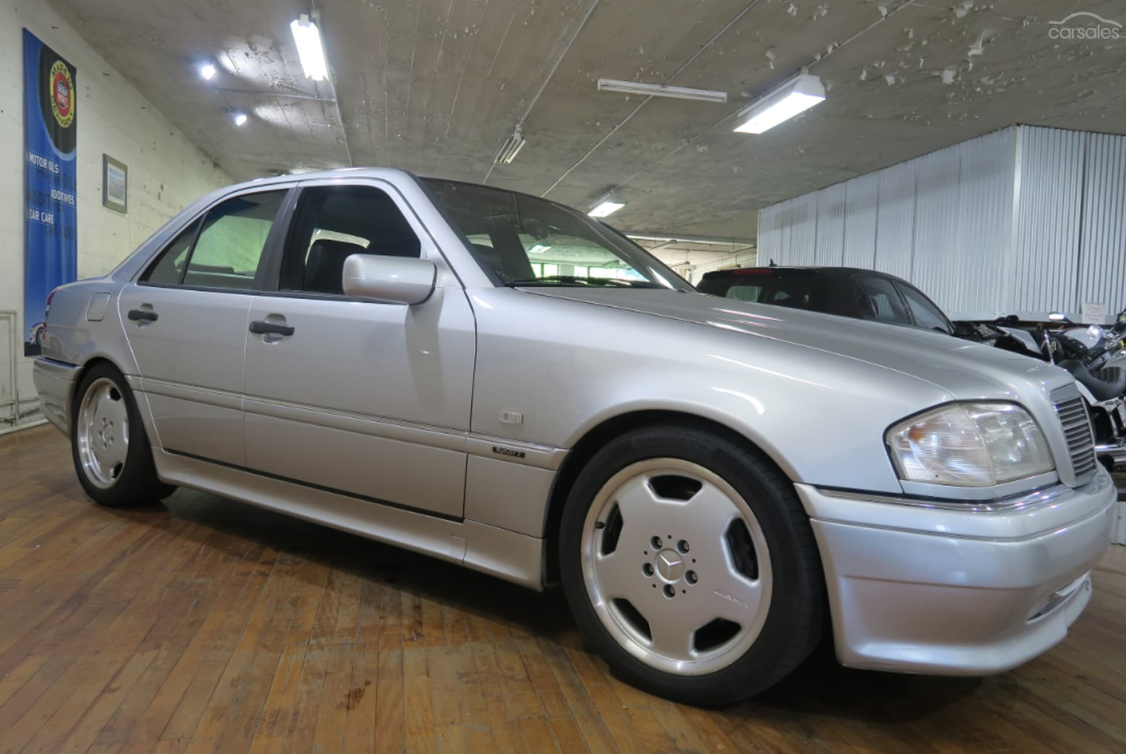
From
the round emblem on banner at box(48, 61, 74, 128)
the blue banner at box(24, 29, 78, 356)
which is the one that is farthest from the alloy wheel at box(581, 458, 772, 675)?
the round emblem on banner at box(48, 61, 74, 128)

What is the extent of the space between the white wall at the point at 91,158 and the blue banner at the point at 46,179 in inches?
4.2

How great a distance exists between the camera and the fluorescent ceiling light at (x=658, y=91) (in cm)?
711

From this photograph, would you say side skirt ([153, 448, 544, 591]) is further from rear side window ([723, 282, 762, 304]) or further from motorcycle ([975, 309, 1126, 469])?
rear side window ([723, 282, 762, 304])

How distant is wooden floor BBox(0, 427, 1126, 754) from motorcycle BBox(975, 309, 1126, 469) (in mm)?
2163

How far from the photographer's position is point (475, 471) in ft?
6.09

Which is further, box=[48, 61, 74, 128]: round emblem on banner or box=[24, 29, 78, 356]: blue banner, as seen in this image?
box=[48, 61, 74, 128]: round emblem on banner

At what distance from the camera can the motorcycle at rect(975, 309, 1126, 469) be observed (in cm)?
414

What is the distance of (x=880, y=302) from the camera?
5.43 m

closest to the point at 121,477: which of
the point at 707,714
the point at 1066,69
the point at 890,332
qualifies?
the point at 707,714

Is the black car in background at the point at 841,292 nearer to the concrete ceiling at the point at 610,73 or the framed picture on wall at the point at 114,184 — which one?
the concrete ceiling at the point at 610,73

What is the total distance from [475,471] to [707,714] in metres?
0.85

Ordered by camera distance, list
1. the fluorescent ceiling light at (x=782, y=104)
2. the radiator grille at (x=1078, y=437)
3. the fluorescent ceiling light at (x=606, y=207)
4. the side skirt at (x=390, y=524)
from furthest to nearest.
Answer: the fluorescent ceiling light at (x=606, y=207), the fluorescent ceiling light at (x=782, y=104), the side skirt at (x=390, y=524), the radiator grille at (x=1078, y=437)

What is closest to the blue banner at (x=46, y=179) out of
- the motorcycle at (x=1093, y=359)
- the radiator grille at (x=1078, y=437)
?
the radiator grille at (x=1078, y=437)

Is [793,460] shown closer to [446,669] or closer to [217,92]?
[446,669]
